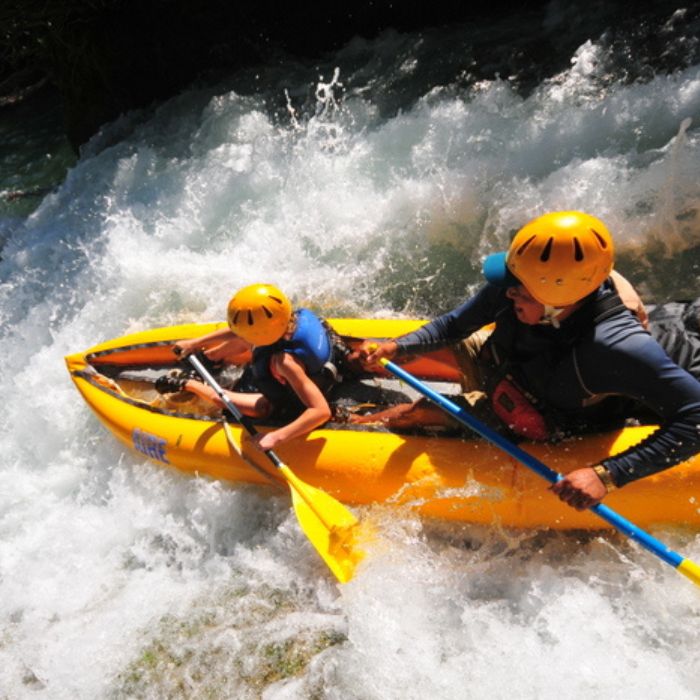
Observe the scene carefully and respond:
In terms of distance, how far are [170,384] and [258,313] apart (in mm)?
1197

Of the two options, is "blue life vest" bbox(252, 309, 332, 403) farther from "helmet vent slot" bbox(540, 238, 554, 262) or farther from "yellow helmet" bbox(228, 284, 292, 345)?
"helmet vent slot" bbox(540, 238, 554, 262)

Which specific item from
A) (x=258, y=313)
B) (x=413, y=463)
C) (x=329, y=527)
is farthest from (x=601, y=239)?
(x=329, y=527)

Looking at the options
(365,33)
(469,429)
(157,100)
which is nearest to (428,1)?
(365,33)

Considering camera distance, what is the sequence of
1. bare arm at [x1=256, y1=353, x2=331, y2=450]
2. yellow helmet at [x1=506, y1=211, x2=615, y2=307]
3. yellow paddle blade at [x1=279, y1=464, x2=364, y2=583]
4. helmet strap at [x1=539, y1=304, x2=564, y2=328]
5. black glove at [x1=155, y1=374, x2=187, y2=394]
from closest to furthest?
yellow helmet at [x1=506, y1=211, x2=615, y2=307], helmet strap at [x1=539, y1=304, x2=564, y2=328], yellow paddle blade at [x1=279, y1=464, x2=364, y2=583], bare arm at [x1=256, y1=353, x2=331, y2=450], black glove at [x1=155, y1=374, x2=187, y2=394]

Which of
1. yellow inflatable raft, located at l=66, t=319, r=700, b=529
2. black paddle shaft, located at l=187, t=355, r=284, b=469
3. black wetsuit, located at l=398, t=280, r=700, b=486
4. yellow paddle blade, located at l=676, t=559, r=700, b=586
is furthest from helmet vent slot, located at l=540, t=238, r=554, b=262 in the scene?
black paddle shaft, located at l=187, t=355, r=284, b=469

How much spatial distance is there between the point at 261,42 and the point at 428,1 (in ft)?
6.76

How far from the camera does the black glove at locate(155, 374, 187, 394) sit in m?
4.27

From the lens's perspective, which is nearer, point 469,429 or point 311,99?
point 469,429

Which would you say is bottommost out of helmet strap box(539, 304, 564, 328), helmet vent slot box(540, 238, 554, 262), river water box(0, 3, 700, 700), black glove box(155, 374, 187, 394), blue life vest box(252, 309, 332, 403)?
river water box(0, 3, 700, 700)

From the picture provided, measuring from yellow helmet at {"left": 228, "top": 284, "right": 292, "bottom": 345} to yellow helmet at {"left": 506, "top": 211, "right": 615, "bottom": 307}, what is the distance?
1280 mm

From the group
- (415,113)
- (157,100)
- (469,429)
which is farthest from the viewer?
(157,100)

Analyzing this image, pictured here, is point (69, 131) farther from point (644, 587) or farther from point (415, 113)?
point (644, 587)

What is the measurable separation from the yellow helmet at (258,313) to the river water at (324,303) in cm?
93

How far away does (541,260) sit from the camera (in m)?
2.39
